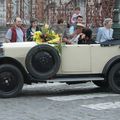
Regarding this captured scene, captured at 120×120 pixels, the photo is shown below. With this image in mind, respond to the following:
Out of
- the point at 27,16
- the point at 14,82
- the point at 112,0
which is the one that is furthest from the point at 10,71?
the point at 112,0

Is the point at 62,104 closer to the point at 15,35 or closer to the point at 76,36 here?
the point at 76,36

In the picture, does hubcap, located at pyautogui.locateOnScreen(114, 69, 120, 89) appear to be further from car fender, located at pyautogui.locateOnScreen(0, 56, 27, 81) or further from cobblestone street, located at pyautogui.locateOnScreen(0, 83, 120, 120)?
car fender, located at pyautogui.locateOnScreen(0, 56, 27, 81)

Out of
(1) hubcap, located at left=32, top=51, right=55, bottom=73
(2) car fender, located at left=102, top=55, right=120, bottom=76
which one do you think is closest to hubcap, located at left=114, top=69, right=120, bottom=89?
(2) car fender, located at left=102, top=55, right=120, bottom=76

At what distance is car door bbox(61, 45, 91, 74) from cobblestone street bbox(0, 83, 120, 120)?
58 cm

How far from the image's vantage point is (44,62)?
1249cm

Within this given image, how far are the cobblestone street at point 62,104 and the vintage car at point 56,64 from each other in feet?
1.17

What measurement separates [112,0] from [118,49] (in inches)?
393

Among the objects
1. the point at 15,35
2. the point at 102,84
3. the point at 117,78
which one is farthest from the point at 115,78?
the point at 15,35

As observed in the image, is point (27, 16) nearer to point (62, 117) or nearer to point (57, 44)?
point (57, 44)

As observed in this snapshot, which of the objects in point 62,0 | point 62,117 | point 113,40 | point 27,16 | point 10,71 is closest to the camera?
point 62,117

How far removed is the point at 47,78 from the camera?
41.0ft

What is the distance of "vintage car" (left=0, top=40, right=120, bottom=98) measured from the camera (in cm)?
1238

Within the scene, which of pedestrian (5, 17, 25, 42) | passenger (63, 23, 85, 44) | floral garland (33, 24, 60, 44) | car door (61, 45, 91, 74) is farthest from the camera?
pedestrian (5, 17, 25, 42)

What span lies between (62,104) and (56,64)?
116cm
